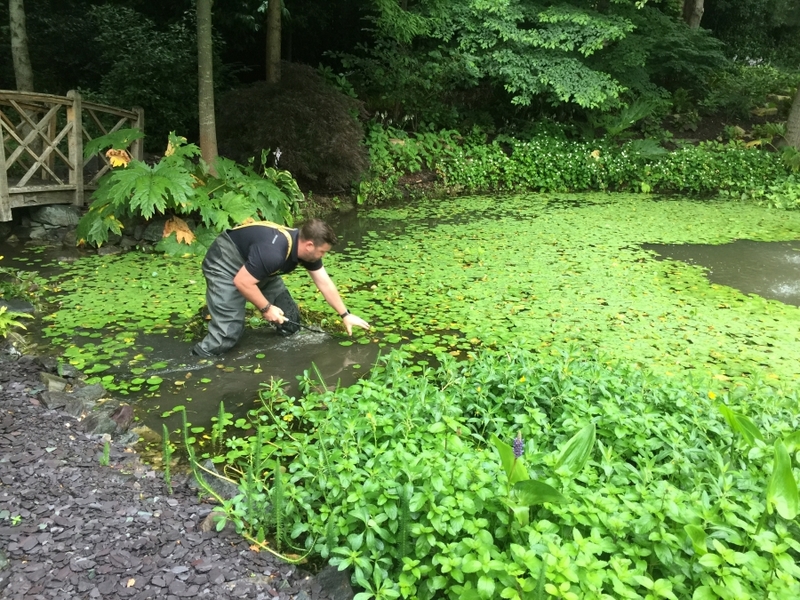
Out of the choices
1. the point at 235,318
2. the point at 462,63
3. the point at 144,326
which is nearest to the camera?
the point at 235,318

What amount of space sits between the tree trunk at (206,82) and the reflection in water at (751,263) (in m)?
5.56

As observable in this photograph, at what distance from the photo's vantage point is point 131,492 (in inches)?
100

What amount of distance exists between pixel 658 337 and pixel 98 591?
3.99 meters

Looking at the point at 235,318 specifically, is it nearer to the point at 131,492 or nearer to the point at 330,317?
the point at 330,317

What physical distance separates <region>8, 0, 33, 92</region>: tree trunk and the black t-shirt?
5.18m

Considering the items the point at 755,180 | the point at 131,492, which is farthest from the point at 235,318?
the point at 755,180

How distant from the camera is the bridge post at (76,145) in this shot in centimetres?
649

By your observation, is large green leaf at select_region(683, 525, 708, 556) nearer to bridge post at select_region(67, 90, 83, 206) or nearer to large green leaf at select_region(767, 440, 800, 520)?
large green leaf at select_region(767, 440, 800, 520)

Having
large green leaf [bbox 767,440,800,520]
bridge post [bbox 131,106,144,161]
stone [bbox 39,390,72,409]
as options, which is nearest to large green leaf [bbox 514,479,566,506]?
large green leaf [bbox 767,440,800,520]

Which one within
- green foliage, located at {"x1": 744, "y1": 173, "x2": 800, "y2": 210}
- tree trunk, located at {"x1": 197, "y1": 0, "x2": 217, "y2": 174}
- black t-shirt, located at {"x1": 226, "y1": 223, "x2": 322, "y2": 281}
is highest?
tree trunk, located at {"x1": 197, "y1": 0, "x2": 217, "y2": 174}

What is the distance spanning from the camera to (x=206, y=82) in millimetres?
6512

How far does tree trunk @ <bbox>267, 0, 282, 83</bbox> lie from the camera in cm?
860

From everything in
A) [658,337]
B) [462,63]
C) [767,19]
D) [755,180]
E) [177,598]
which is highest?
[767,19]

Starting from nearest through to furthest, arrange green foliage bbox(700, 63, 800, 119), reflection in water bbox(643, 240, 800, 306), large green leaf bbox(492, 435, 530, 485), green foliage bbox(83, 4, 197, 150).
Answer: large green leaf bbox(492, 435, 530, 485)
reflection in water bbox(643, 240, 800, 306)
green foliage bbox(83, 4, 197, 150)
green foliage bbox(700, 63, 800, 119)
